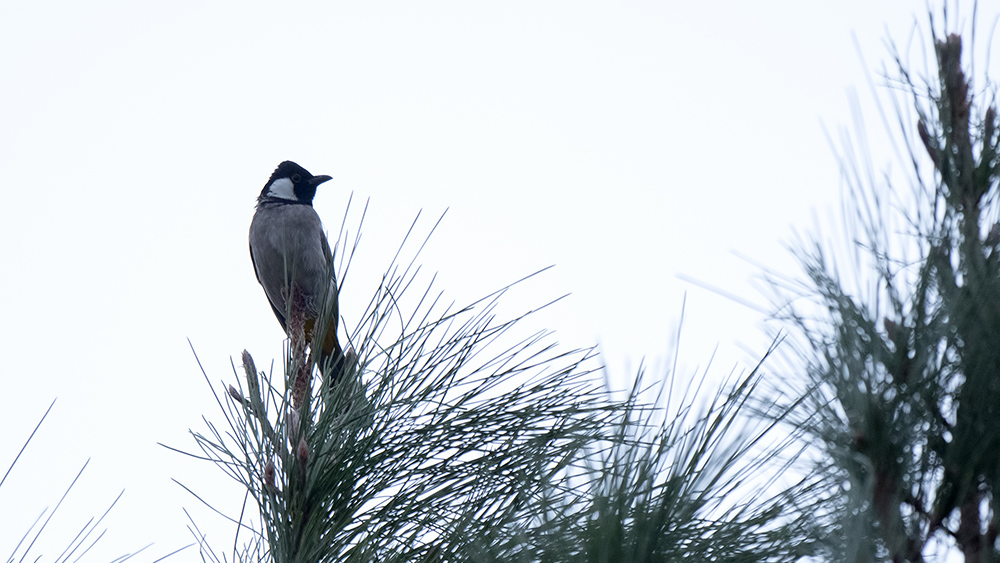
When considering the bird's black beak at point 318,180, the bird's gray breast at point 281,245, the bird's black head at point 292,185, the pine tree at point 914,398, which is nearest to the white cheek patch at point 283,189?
the bird's black head at point 292,185

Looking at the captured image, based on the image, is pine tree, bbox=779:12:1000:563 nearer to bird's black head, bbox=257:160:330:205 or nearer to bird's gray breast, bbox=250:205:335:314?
bird's gray breast, bbox=250:205:335:314

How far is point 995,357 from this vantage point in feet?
3.64

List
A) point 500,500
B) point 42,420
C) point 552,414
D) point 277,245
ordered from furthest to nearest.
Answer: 1. point 277,245
2. point 552,414
3. point 500,500
4. point 42,420

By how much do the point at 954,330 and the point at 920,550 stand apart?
26cm

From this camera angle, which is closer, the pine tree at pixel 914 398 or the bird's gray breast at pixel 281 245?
the pine tree at pixel 914 398

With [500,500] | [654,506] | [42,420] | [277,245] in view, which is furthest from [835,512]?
[277,245]

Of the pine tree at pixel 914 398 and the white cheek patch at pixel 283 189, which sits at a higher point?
the white cheek patch at pixel 283 189

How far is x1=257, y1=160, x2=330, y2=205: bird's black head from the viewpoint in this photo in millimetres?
6809

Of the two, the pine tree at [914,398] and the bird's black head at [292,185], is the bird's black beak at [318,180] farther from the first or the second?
the pine tree at [914,398]

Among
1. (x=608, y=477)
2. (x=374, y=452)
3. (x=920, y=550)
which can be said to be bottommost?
(x=920, y=550)

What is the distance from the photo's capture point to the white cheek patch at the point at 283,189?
679 centimetres

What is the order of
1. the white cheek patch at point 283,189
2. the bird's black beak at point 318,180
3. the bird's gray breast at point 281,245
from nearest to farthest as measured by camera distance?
the bird's gray breast at point 281,245 < the bird's black beak at point 318,180 < the white cheek patch at point 283,189

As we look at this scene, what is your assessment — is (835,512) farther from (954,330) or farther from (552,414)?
(552,414)

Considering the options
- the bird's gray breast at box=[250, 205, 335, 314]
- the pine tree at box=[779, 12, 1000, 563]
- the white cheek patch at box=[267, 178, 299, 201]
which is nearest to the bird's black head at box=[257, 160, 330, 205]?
A: the white cheek patch at box=[267, 178, 299, 201]
